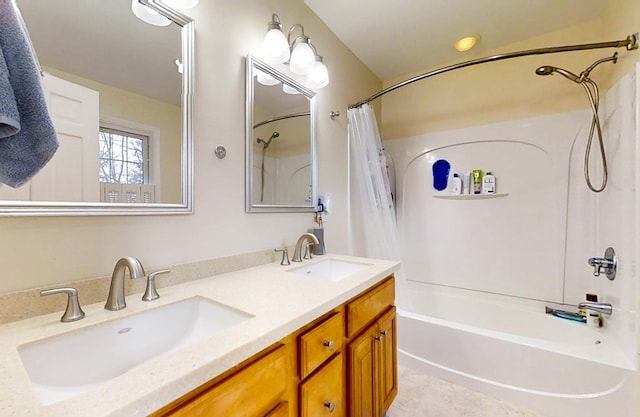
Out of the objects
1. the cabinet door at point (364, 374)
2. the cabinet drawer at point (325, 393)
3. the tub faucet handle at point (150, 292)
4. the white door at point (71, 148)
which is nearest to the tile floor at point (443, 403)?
the cabinet door at point (364, 374)

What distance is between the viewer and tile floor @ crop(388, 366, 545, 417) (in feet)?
4.75

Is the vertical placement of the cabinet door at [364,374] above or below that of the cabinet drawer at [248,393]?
below

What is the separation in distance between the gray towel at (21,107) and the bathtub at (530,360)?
6.42 ft

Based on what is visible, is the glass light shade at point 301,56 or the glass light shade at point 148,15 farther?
the glass light shade at point 301,56

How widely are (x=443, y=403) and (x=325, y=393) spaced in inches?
43.7

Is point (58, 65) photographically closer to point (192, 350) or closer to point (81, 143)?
point (81, 143)

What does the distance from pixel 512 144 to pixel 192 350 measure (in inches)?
101

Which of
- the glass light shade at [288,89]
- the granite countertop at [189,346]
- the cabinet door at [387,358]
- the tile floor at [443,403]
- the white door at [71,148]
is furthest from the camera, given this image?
the glass light shade at [288,89]

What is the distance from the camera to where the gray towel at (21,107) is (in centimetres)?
48

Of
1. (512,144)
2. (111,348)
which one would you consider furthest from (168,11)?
(512,144)

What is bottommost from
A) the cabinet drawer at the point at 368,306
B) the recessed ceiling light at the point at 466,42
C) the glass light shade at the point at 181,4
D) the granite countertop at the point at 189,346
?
the cabinet drawer at the point at 368,306

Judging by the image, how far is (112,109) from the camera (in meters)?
0.89

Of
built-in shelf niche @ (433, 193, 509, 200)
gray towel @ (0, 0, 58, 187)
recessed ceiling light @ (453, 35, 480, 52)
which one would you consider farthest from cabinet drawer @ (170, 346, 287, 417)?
recessed ceiling light @ (453, 35, 480, 52)

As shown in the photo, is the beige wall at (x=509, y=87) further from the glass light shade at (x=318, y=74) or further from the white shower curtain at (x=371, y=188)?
the glass light shade at (x=318, y=74)
